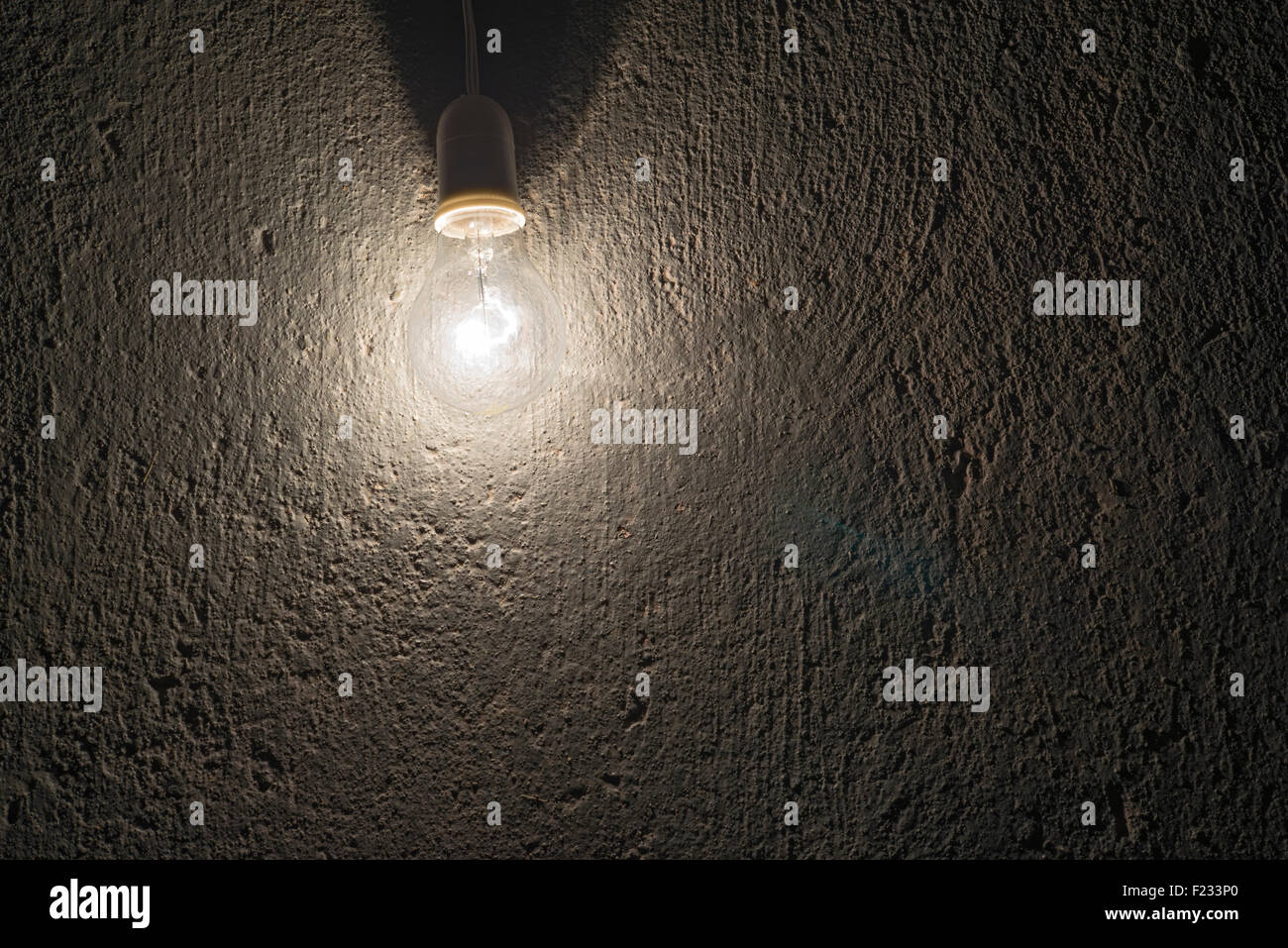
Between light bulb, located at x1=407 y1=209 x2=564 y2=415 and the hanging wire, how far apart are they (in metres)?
0.16

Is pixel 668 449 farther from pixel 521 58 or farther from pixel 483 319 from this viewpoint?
pixel 521 58

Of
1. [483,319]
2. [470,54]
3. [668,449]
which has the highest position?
[470,54]

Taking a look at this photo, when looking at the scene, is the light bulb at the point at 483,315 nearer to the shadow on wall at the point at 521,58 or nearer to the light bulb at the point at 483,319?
the light bulb at the point at 483,319

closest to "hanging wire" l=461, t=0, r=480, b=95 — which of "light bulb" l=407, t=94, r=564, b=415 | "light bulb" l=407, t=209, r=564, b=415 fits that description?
"light bulb" l=407, t=94, r=564, b=415

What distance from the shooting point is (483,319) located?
3.37ft

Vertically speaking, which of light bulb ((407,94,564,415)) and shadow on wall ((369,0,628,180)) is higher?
shadow on wall ((369,0,628,180))

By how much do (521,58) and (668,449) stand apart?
508 mm

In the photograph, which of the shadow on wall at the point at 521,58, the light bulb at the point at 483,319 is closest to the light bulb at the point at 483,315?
the light bulb at the point at 483,319

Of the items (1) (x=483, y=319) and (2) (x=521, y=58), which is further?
(2) (x=521, y=58)

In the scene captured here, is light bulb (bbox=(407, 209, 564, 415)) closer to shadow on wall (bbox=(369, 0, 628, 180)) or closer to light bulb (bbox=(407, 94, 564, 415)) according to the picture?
light bulb (bbox=(407, 94, 564, 415))

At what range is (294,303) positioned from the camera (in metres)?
1.12

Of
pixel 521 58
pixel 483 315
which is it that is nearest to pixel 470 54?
pixel 521 58

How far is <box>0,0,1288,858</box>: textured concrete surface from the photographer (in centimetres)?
103

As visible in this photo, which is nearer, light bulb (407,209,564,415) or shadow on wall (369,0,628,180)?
light bulb (407,209,564,415)
